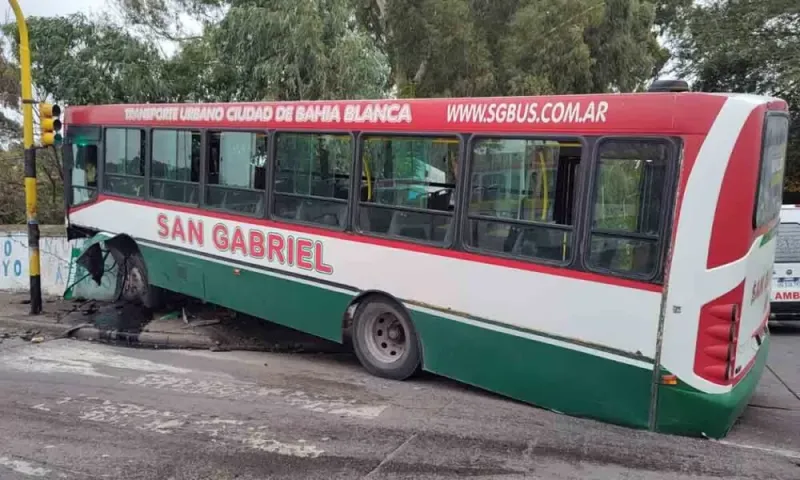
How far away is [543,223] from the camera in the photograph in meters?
5.51

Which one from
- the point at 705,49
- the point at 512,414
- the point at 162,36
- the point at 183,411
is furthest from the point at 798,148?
the point at 183,411

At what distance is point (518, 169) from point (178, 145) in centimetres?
486

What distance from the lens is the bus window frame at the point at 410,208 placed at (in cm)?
604

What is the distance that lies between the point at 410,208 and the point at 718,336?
276cm

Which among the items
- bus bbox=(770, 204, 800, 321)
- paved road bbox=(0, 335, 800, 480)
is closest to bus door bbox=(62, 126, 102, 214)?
paved road bbox=(0, 335, 800, 480)

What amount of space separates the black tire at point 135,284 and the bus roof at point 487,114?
215cm

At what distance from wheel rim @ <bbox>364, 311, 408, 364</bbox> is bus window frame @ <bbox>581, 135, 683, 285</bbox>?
2196 millimetres

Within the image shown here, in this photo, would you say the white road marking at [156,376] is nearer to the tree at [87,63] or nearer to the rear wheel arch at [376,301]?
the rear wheel arch at [376,301]

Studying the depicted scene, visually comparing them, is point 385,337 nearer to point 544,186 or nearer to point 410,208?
point 410,208

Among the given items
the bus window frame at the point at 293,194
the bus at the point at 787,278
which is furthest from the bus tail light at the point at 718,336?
the bus at the point at 787,278

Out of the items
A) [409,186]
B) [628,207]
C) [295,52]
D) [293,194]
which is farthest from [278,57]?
[628,207]

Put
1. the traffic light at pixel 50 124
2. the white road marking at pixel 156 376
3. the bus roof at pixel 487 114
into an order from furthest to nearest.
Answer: the traffic light at pixel 50 124 < the white road marking at pixel 156 376 < the bus roof at pixel 487 114

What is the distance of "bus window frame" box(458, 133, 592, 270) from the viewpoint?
17.2 ft

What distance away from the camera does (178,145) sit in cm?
879
